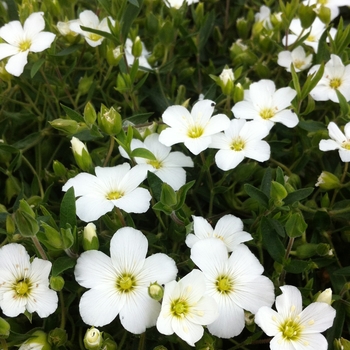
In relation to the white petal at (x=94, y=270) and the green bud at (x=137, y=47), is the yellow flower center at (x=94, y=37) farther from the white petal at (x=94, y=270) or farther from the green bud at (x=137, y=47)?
the white petal at (x=94, y=270)

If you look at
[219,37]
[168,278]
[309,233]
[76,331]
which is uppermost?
[219,37]

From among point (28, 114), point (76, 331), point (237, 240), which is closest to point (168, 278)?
point (237, 240)

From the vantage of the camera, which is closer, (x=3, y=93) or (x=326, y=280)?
(x=326, y=280)

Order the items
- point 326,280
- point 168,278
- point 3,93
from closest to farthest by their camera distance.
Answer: point 168,278 → point 326,280 → point 3,93

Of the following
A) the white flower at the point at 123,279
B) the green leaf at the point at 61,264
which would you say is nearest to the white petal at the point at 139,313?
the white flower at the point at 123,279

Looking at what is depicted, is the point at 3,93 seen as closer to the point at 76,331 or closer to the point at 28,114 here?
Answer: the point at 28,114

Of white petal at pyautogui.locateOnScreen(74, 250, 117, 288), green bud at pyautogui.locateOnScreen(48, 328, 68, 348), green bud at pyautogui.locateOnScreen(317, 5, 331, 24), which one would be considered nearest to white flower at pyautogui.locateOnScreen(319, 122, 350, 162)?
green bud at pyautogui.locateOnScreen(317, 5, 331, 24)

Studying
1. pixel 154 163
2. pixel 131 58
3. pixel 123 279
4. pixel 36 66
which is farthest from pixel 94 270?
pixel 131 58

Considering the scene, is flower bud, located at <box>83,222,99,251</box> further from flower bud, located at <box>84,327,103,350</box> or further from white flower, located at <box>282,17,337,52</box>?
white flower, located at <box>282,17,337,52</box>
